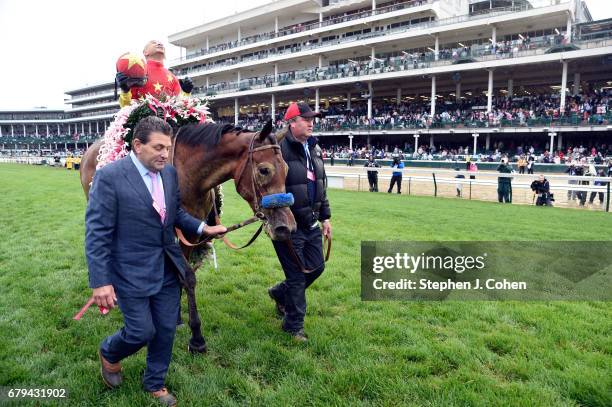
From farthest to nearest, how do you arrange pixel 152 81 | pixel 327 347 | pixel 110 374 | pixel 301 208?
pixel 152 81 → pixel 301 208 → pixel 327 347 → pixel 110 374

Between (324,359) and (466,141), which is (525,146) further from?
(324,359)

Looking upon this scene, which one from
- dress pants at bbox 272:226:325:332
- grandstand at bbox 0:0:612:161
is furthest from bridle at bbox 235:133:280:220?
grandstand at bbox 0:0:612:161

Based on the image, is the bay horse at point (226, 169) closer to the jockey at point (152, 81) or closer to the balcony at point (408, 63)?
the jockey at point (152, 81)

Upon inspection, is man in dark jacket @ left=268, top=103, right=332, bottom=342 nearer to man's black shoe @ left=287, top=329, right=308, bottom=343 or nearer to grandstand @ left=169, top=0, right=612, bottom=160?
man's black shoe @ left=287, top=329, right=308, bottom=343

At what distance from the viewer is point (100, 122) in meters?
79.8

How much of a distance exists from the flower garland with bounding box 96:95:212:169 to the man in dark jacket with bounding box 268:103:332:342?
92 centimetres

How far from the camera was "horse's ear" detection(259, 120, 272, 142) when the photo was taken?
3133mm

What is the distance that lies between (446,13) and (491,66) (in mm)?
→ 9538

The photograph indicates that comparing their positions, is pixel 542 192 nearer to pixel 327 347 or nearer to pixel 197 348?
pixel 327 347

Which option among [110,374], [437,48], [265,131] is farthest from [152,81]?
[437,48]

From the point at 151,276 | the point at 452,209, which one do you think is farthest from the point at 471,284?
the point at 452,209

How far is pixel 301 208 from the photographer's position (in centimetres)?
375

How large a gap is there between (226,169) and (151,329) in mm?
1289

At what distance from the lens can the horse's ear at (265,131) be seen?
10.3ft
